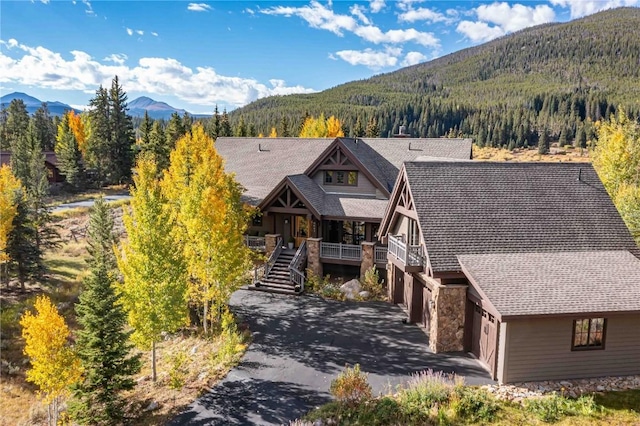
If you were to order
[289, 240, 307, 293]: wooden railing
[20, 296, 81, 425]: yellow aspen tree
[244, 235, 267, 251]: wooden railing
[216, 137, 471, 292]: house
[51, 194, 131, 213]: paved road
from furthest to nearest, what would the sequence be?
[51, 194, 131, 213]: paved road, [244, 235, 267, 251]: wooden railing, [216, 137, 471, 292]: house, [289, 240, 307, 293]: wooden railing, [20, 296, 81, 425]: yellow aspen tree

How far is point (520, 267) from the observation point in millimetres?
16281

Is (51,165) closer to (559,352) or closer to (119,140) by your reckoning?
(119,140)

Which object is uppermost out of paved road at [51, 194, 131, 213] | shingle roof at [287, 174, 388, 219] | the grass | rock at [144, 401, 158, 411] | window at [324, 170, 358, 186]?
window at [324, 170, 358, 186]

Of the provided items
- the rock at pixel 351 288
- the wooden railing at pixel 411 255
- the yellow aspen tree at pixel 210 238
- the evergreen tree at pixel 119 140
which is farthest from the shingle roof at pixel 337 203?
the evergreen tree at pixel 119 140

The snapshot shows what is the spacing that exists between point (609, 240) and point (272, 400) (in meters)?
15.1

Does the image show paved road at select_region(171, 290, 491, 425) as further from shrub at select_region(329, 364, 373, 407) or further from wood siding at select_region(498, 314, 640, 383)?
wood siding at select_region(498, 314, 640, 383)

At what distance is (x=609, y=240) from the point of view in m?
18.2

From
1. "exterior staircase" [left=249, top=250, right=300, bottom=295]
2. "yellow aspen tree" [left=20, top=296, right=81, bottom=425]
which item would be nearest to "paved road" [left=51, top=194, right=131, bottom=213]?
"exterior staircase" [left=249, top=250, right=300, bottom=295]

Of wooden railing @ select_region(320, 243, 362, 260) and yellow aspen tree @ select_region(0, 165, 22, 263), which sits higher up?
yellow aspen tree @ select_region(0, 165, 22, 263)

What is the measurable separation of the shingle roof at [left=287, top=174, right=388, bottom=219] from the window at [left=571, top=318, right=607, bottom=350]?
1353 centimetres

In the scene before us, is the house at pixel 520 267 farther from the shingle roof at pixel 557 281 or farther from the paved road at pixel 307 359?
the paved road at pixel 307 359

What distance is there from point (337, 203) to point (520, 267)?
14184 mm

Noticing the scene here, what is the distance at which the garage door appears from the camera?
15188 mm

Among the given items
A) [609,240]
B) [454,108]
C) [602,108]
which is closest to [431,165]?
[609,240]
